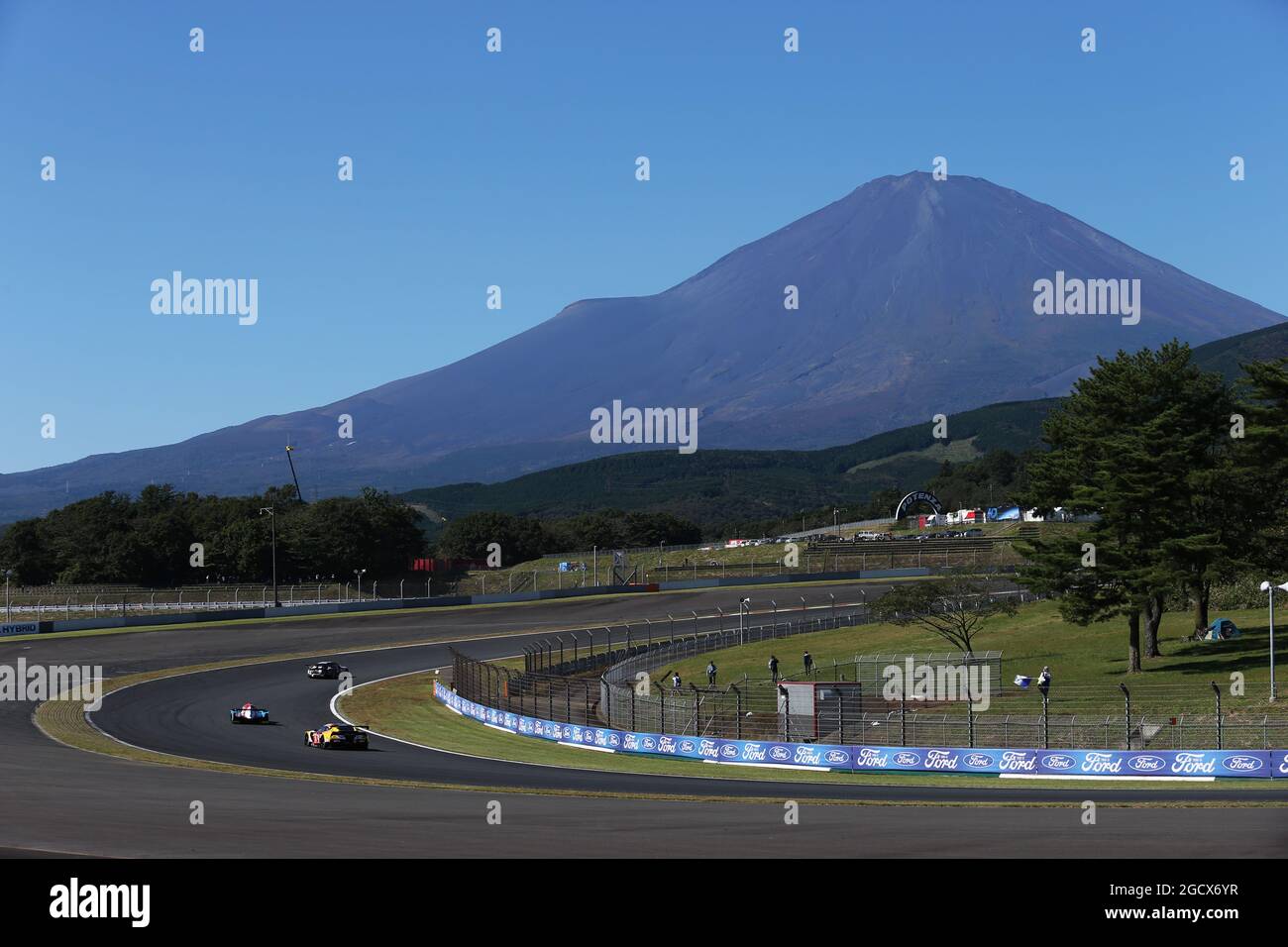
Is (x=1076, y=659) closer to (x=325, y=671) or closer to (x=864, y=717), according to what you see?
(x=864, y=717)

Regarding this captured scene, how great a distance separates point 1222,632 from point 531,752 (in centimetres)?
3458

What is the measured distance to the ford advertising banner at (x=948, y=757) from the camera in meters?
38.0

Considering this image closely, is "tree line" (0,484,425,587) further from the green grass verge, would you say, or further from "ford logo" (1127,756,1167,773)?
"ford logo" (1127,756,1167,773)

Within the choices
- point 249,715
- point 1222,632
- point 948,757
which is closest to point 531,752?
point 249,715

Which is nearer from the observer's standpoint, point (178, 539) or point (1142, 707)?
point (1142, 707)

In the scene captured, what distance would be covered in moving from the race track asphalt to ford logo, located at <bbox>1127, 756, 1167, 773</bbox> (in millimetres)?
1859

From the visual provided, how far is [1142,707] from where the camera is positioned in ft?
155

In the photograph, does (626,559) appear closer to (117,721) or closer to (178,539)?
(178,539)

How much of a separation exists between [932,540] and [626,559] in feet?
116

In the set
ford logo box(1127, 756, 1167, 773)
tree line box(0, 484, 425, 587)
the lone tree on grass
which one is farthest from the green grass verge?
tree line box(0, 484, 425, 587)

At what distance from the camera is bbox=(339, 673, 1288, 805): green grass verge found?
38.4 metres

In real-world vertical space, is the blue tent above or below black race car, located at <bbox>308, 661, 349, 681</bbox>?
above
